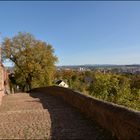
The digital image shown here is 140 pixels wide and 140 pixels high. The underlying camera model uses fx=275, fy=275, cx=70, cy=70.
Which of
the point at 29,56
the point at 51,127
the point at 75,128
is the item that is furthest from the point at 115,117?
the point at 29,56

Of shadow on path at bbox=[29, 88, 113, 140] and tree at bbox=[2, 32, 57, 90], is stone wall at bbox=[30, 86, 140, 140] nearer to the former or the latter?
shadow on path at bbox=[29, 88, 113, 140]

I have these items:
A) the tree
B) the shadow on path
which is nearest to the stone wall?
the shadow on path

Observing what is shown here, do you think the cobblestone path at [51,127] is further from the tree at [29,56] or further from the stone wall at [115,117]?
the tree at [29,56]

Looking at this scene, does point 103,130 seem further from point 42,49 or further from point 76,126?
point 42,49

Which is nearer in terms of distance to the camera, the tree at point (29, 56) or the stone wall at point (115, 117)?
the stone wall at point (115, 117)

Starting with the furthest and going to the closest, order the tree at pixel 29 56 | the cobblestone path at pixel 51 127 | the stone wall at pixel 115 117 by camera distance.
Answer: the tree at pixel 29 56 < the cobblestone path at pixel 51 127 < the stone wall at pixel 115 117

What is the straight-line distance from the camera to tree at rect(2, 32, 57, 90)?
4347 centimetres

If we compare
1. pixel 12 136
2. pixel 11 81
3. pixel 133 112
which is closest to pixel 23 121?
pixel 12 136

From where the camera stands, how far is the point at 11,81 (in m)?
51.6

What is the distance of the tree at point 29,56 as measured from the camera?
4347 centimetres

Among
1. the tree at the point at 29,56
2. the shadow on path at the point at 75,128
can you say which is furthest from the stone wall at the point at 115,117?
the tree at the point at 29,56

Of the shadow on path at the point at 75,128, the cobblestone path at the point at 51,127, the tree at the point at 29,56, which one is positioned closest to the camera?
the shadow on path at the point at 75,128

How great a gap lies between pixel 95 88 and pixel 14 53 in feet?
79.0

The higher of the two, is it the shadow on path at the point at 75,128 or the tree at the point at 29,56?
the tree at the point at 29,56
